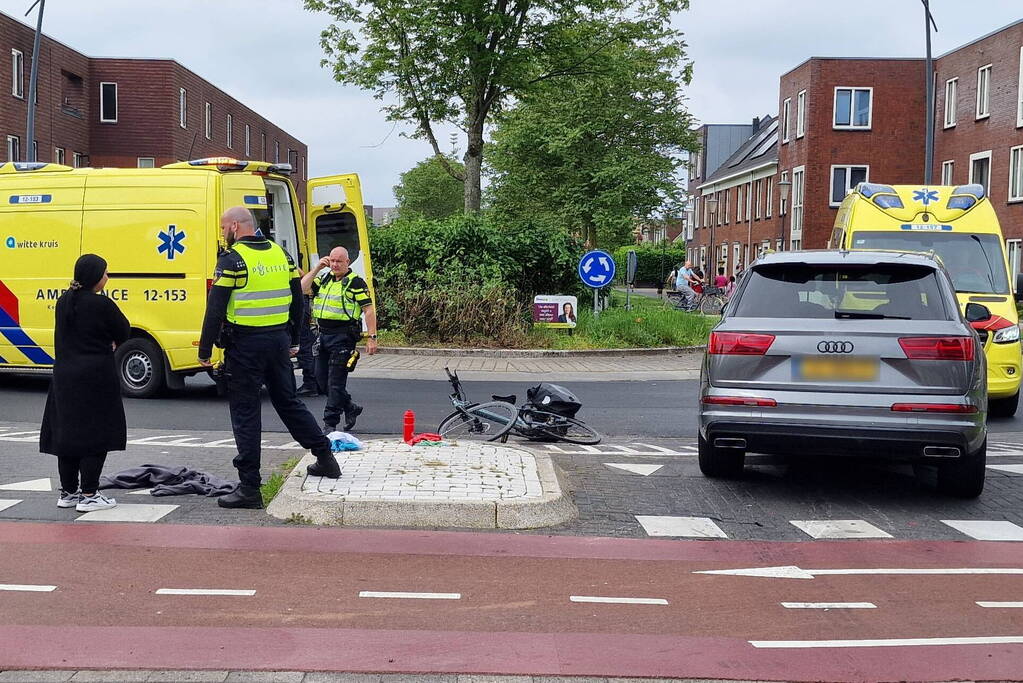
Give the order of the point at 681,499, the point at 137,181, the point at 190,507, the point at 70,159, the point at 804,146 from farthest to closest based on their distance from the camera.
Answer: the point at 804,146
the point at 70,159
the point at 137,181
the point at 681,499
the point at 190,507

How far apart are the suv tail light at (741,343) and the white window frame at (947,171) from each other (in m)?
35.2

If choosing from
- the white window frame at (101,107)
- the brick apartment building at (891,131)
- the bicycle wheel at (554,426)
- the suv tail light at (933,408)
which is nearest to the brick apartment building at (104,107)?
the white window frame at (101,107)

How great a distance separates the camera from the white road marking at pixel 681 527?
6.49 m

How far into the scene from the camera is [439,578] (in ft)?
17.9

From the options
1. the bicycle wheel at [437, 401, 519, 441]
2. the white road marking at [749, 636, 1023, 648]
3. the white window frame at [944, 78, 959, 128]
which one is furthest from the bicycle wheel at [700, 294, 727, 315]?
the white road marking at [749, 636, 1023, 648]

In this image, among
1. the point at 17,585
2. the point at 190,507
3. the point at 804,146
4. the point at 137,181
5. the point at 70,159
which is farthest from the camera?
the point at 804,146

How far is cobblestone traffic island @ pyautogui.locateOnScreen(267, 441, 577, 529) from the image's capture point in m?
6.50

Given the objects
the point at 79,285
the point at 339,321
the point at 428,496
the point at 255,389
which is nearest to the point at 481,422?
the point at 339,321

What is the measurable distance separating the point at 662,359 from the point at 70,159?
26.9m

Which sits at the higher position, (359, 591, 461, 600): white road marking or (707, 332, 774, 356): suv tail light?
(707, 332, 774, 356): suv tail light

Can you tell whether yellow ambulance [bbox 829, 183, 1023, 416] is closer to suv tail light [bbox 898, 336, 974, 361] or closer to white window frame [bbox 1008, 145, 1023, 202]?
suv tail light [bbox 898, 336, 974, 361]

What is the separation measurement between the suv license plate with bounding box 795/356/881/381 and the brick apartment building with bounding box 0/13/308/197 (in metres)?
30.1

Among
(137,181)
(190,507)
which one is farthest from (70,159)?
(190,507)

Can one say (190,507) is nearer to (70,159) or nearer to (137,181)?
(137,181)
